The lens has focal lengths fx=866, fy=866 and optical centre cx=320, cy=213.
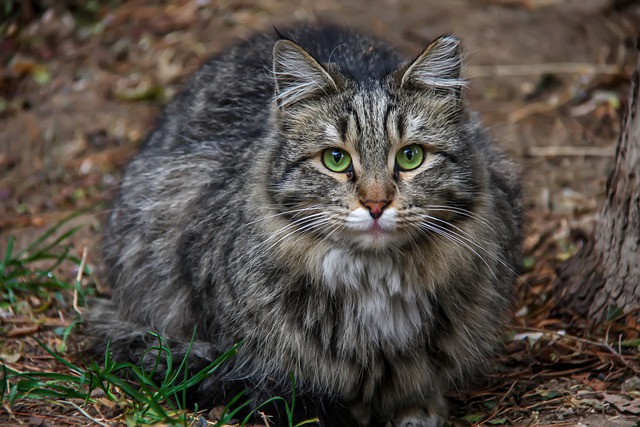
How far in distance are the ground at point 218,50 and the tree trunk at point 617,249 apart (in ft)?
0.63

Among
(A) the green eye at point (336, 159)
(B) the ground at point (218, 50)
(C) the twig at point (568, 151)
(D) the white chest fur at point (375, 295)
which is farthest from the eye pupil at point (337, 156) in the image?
(C) the twig at point (568, 151)

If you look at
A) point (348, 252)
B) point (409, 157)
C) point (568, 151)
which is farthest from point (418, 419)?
point (568, 151)

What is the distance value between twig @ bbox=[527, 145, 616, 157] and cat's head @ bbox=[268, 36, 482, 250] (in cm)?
281

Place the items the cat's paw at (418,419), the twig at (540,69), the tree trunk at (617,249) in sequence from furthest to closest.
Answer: the twig at (540,69), the tree trunk at (617,249), the cat's paw at (418,419)

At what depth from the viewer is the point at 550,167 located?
623 cm

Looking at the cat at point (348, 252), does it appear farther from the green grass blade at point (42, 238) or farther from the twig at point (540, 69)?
the twig at point (540, 69)


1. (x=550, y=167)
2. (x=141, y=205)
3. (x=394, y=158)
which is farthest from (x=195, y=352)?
(x=550, y=167)

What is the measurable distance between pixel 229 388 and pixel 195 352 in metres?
0.25

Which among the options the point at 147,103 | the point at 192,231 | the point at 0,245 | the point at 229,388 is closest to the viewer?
the point at 229,388

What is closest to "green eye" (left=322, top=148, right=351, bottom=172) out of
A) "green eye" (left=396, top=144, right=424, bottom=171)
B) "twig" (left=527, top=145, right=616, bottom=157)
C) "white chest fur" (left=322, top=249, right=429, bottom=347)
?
"green eye" (left=396, top=144, right=424, bottom=171)

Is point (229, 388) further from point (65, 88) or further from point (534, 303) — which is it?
point (65, 88)

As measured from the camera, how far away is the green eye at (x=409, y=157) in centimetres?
339

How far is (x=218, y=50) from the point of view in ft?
21.8

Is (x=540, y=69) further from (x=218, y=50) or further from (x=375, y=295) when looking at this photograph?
(x=375, y=295)
